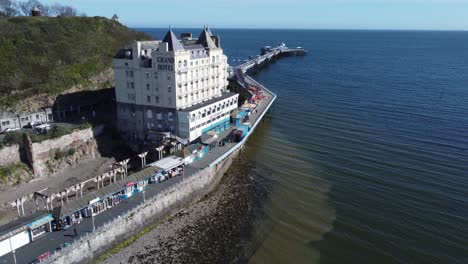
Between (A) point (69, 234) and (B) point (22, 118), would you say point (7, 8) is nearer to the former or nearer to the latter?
(B) point (22, 118)

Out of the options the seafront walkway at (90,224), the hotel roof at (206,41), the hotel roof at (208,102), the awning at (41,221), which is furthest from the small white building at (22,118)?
the hotel roof at (206,41)

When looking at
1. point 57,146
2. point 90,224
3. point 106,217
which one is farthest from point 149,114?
point 90,224

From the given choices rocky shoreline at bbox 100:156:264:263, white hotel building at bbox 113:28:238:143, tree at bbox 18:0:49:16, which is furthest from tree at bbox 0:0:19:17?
rocky shoreline at bbox 100:156:264:263

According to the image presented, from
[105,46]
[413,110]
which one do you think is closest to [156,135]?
[105,46]

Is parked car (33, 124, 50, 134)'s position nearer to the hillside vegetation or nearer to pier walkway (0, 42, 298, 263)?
the hillside vegetation

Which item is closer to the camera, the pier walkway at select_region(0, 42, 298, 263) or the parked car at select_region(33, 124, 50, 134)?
the pier walkway at select_region(0, 42, 298, 263)

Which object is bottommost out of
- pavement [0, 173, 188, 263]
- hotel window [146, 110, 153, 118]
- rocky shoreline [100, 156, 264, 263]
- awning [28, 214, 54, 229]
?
rocky shoreline [100, 156, 264, 263]
